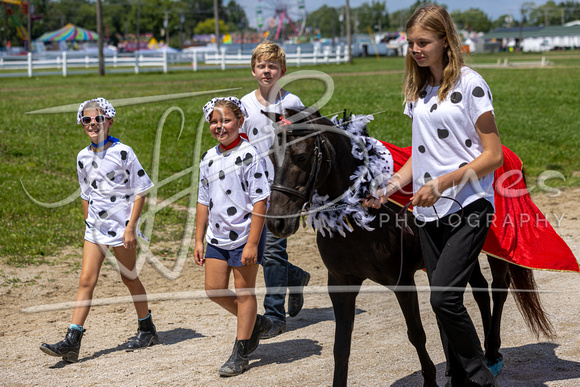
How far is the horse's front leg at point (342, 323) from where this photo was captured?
4.10 meters

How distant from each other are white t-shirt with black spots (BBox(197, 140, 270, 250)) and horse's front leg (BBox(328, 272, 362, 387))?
77 centimetres

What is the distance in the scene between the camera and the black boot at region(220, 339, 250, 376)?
180 inches

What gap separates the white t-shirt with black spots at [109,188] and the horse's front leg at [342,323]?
6.10ft

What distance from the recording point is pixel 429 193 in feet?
10.9

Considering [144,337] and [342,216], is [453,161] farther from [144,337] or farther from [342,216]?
[144,337]

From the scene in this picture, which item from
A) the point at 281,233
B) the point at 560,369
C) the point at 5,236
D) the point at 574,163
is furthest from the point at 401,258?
the point at 574,163

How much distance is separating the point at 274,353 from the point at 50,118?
1292 cm

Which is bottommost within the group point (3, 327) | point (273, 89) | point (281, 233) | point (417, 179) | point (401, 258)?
point (3, 327)

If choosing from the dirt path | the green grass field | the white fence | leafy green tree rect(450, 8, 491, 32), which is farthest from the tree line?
the dirt path

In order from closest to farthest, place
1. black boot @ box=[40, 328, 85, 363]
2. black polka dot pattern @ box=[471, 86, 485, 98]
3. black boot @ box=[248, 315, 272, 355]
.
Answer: black polka dot pattern @ box=[471, 86, 485, 98], black boot @ box=[40, 328, 85, 363], black boot @ box=[248, 315, 272, 355]

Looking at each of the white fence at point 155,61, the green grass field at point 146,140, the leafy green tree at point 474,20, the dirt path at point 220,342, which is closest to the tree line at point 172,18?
the leafy green tree at point 474,20

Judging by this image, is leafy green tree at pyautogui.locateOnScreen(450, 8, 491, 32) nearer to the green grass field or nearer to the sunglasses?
the green grass field

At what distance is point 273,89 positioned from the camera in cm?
512

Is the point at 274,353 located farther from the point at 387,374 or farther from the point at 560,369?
the point at 560,369
